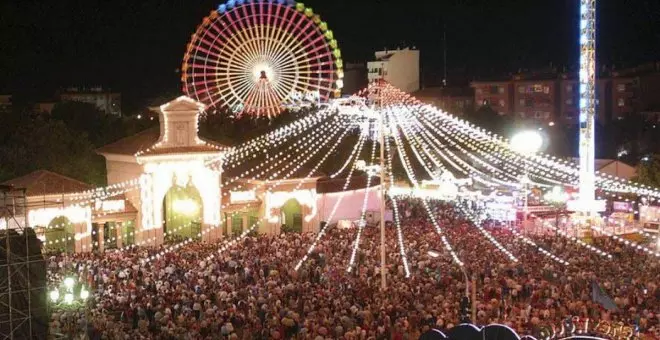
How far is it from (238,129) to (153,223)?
704 inches

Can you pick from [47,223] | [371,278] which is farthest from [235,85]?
[371,278]

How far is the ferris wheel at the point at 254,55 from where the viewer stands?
132 ft

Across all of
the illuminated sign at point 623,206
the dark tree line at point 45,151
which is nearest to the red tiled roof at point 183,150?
the dark tree line at point 45,151

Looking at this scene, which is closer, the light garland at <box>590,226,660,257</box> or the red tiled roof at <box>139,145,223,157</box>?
the light garland at <box>590,226,660,257</box>

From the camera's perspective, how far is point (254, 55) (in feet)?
135

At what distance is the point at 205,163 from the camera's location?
32.4m

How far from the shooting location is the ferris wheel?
40250mm

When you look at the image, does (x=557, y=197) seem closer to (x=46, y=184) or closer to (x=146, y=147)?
(x=146, y=147)

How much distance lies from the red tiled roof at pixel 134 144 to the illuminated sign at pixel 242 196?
12.0 ft

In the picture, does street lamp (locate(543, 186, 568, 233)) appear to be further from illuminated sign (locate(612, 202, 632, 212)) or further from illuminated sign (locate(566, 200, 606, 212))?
illuminated sign (locate(612, 202, 632, 212))

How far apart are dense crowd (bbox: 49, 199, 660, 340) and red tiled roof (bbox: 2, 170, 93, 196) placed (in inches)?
158

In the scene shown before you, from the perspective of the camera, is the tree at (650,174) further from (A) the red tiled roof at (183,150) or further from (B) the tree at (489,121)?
(B) the tree at (489,121)

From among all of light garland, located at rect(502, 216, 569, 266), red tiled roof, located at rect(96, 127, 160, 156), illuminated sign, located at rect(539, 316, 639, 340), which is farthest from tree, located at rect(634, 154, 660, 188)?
illuminated sign, located at rect(539, 316, 639, 340)

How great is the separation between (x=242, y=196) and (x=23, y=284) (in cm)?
1836
